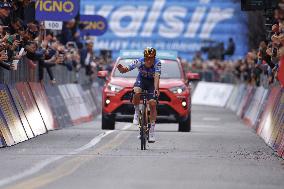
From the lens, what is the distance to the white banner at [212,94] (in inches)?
2324

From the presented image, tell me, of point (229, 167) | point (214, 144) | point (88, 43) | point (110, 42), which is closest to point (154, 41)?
point (110, 42)

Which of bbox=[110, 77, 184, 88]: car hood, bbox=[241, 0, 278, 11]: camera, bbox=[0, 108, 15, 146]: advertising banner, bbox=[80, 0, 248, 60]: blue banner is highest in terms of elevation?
bbox=[241, 0, 278, 11]: camera

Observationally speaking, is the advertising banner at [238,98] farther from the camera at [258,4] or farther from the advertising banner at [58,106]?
the camera at [258,4]

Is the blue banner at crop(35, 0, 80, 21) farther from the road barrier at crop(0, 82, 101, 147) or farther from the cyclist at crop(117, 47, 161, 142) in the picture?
the cyclist at crop(117, 47, 161, 142)

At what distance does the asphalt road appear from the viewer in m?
15.1

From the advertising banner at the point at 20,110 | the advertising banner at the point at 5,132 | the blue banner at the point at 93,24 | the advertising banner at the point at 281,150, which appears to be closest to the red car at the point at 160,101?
the advertising banner at the point at 20,110

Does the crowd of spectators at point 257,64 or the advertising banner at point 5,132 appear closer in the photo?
the advertising banner at point 5,132

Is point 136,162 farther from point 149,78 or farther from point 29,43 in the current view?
point 29,43

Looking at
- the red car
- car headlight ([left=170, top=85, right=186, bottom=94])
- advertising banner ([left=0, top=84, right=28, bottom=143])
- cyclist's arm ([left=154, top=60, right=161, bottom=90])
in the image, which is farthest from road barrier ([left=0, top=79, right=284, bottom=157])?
cyclist's arm ([left=154, top=60, right=161, bottom=90])

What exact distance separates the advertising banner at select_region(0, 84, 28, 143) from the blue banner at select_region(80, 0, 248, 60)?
63048mm

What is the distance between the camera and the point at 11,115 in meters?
23.1

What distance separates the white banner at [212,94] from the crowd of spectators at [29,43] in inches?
764

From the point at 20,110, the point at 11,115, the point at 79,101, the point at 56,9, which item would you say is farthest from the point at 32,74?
the point at 79,101

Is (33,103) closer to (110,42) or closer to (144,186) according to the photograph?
(144,186)
